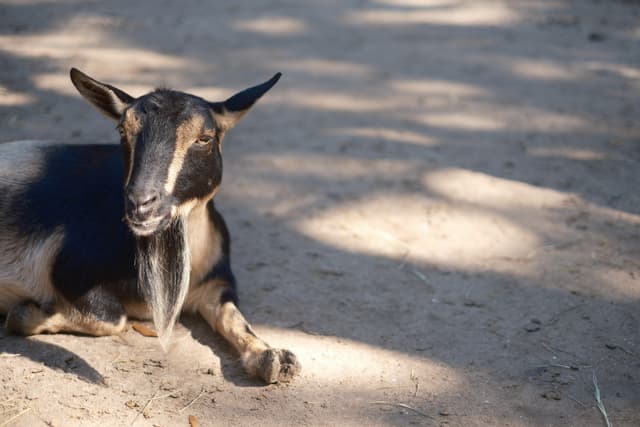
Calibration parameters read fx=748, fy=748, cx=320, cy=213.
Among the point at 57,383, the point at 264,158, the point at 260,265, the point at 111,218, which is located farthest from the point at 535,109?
the point at 57,383

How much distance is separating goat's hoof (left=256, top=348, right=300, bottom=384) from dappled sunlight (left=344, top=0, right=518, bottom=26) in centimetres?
531

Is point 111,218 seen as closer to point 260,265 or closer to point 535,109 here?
point 260,265

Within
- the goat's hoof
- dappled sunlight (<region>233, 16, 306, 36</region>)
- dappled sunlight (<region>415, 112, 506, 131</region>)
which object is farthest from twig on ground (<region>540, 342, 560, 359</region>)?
dappled sunlight (<region>233, 16, 306, 36</region>)

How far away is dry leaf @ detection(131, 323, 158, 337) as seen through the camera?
3.95 metres

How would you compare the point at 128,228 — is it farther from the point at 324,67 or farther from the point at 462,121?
the point at 324,67

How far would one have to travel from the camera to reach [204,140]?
3.60 metres

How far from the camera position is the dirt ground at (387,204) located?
354 cm

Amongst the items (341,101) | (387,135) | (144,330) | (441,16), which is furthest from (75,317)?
(441,16)

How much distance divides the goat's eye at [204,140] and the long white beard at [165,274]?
396 millimetres

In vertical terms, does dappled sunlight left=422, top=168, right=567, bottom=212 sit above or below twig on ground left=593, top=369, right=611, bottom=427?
above

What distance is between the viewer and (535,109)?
21.9 ft

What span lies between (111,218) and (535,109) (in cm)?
421

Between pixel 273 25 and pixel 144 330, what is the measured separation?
4.90 m

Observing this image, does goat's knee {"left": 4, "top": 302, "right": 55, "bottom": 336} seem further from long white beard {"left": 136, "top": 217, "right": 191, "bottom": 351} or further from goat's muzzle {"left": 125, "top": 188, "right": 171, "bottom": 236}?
goat's muzzle {"left": 125, "top": 188, "right": 171, "bottom": 236}
